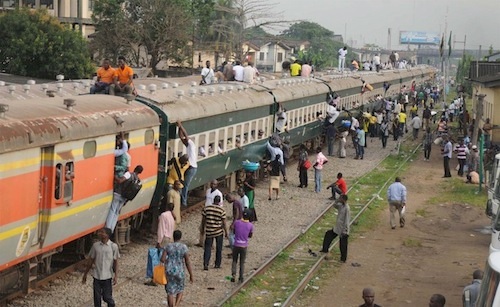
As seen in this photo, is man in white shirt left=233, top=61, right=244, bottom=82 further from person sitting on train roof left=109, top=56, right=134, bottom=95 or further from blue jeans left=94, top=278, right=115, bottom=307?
blue jeans left=94, top=278, right=115, bottom=307

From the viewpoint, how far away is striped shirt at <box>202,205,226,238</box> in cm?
1727

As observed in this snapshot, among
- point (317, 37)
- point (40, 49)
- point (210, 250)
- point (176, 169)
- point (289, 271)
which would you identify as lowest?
point (289, 271)

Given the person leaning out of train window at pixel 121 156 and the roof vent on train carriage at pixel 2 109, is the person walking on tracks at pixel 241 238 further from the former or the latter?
the roof vent on train carriage at pixel 2 109

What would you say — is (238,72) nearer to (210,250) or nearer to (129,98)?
(129,98)

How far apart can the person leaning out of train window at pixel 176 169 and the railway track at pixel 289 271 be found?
2.57m

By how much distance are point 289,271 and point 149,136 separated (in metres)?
3.73

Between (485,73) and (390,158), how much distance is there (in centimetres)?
1056

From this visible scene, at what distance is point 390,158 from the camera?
133ft

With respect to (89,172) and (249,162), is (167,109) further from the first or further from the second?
(249,162)

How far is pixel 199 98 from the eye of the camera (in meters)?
22.7

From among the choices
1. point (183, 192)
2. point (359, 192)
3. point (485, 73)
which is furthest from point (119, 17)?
point (183, 192)

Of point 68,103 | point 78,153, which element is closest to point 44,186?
point 78,153

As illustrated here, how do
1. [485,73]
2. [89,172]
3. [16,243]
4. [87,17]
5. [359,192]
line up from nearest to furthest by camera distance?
1. [16,243]
2. [89,172]
3. [359,192]
4. [485,73]
5. [87,17]

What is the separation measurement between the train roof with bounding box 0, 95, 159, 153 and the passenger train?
18 millimetres
